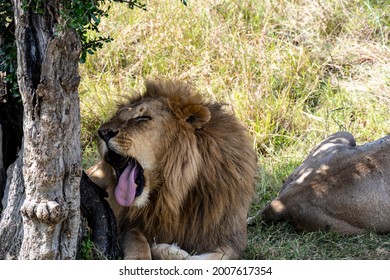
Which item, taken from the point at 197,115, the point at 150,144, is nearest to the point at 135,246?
the point at 150,144

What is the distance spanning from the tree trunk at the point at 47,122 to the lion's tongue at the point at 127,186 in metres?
0.39

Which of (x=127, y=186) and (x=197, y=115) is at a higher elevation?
(x=197, y=115)

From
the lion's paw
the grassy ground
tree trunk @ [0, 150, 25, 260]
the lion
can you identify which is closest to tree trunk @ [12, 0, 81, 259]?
tree trunk @ [0, 150, 25, 260]

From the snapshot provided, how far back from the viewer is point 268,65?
7.32 meters

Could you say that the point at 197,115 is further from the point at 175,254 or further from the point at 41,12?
the point at 41,12

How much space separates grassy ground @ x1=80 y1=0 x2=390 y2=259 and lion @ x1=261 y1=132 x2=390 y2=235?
548mm

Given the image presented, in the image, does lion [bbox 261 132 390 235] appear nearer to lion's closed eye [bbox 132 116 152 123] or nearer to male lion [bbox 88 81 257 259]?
male lion [bbox 88 81 257 259]

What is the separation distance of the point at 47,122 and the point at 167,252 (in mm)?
1105

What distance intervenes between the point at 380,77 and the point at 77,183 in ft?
13.9

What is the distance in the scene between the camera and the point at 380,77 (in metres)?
7.54

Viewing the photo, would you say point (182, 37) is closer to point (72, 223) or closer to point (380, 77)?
point (380, 77)

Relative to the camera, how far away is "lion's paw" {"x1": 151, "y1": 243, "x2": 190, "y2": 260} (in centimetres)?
446
